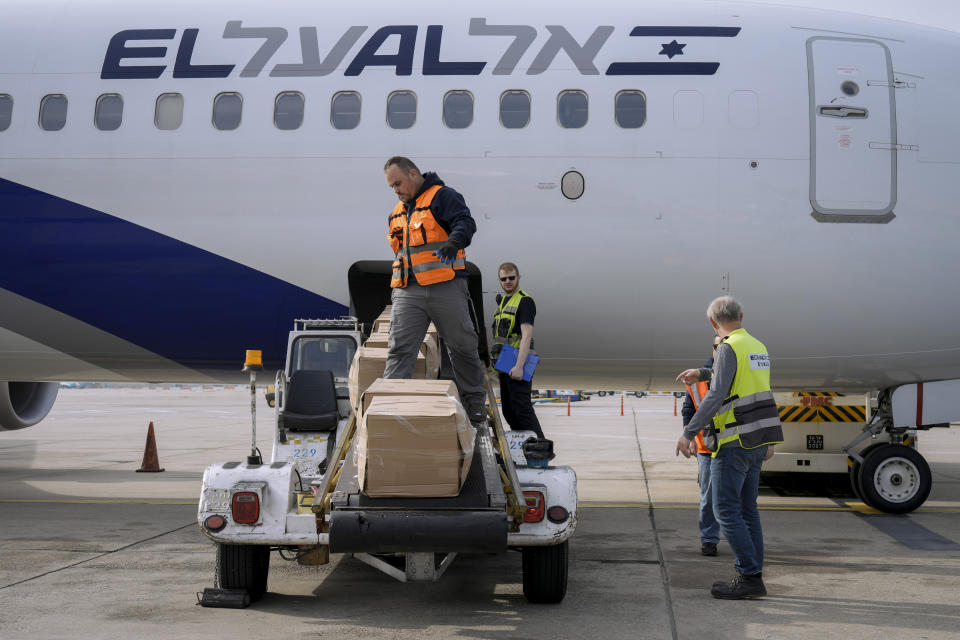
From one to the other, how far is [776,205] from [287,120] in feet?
14.8

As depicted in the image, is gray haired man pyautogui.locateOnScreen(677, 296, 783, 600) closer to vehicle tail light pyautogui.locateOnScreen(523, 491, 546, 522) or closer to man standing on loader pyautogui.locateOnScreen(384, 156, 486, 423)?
vehicle tail light pyautogui.locateOnScreen(523, 491, 546, 522)

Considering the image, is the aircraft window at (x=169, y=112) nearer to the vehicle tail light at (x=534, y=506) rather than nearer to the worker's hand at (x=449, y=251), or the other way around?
the worker's hand at (x=449, y=251)

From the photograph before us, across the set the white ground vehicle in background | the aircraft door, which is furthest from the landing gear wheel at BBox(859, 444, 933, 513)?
the white ground vehicle in background

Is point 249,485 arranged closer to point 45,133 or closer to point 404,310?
point 404,310

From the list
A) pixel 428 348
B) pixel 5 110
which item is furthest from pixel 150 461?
pixel 428 348

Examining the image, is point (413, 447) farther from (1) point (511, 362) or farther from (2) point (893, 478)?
(2) point (893, 478)

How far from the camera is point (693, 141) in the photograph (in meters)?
8.77

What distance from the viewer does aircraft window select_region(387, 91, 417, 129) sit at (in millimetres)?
8867

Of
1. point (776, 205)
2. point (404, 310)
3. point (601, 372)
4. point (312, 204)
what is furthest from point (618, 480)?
point (404, 310)

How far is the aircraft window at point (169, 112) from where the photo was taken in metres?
8.99

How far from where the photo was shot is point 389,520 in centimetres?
515

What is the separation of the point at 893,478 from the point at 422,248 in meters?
6.01

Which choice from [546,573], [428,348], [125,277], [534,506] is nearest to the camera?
[534,506]

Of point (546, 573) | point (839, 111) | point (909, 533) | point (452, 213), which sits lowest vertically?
point (909, 533)
